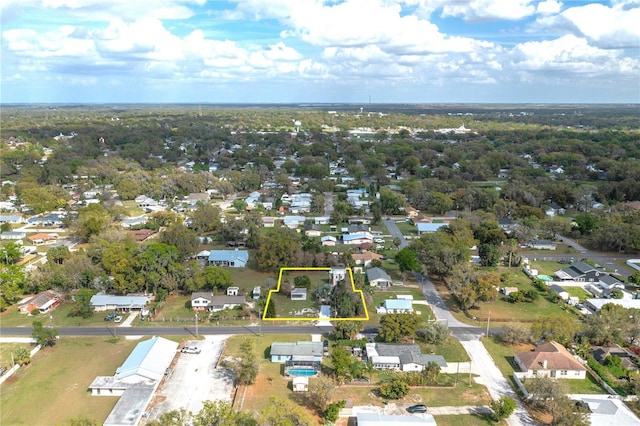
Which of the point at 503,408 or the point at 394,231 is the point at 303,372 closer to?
the point at 503,408

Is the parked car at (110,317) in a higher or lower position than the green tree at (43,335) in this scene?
lower

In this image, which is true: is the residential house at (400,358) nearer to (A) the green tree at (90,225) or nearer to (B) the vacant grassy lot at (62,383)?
(B) the vacant grassy lot at (62,383)

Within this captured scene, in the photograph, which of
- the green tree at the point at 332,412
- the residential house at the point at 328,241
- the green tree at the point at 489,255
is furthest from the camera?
the residential house at the point at 328,241

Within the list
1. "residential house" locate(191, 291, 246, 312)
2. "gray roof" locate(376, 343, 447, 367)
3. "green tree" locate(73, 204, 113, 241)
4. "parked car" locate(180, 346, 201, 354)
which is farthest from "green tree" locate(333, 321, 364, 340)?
"green tree" locate(73, 204, 113, 241)

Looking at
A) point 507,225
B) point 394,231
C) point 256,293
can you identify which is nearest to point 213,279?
point 256,293

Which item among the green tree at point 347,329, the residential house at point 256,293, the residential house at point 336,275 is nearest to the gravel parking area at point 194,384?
the green tree at point 347,329

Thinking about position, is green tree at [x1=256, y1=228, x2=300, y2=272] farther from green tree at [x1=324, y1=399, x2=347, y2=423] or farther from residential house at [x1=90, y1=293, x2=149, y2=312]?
green tree at [x1=324, y1=399, x2=347, y2=423]
